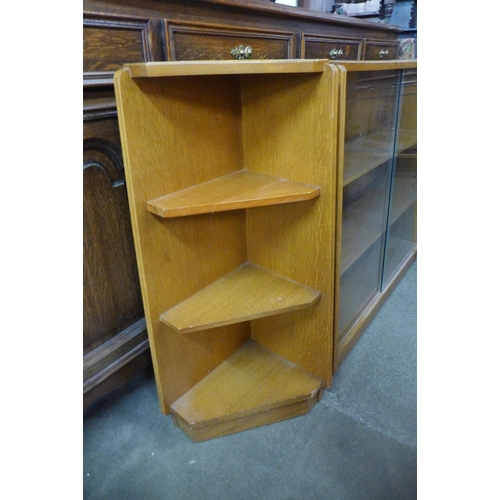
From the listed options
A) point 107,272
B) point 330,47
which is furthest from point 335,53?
point 107,272

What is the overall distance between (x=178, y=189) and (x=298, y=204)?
1.11 feet

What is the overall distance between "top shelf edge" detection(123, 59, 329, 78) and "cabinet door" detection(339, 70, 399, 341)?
0.33m

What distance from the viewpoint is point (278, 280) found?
4.04 feet

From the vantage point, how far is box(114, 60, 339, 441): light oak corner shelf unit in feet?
3.02

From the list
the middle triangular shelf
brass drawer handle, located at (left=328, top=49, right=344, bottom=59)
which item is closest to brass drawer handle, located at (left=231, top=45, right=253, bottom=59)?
brass drawer handle, located at (left=328, top=49, right=344, bottom=59)

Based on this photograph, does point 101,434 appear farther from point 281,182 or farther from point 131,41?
point 131,41

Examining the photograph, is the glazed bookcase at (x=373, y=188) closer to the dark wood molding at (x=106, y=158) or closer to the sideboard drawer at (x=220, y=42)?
the sideboard drawer at (x=220, y=42)

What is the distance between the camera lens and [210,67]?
2.61ft

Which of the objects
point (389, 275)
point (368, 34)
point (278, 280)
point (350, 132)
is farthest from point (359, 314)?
point (368, 34)

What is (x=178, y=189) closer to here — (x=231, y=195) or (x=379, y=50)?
(x=231, y=195)

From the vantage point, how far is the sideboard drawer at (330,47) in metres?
1.33

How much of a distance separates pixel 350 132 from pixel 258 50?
0.36 meters

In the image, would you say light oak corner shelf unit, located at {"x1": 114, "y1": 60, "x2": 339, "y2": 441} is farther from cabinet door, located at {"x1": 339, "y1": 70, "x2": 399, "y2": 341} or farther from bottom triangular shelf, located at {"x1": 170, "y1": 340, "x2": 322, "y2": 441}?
cabinet door, located at {"x1": 339, "y1": 70, "x2": 399, "y2": 341}

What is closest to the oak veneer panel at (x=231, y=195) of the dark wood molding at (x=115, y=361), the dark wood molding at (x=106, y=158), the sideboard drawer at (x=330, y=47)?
the dark wood molding at (x=106, y=158)
